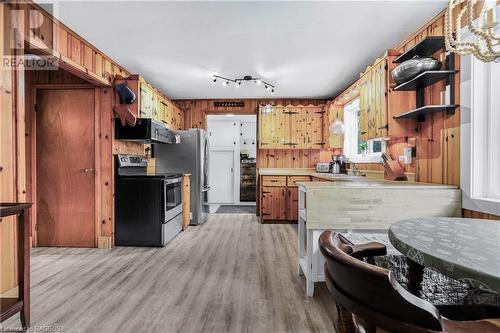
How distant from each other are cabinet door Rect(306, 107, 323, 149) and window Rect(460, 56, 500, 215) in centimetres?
338

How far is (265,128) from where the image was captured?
5.41m

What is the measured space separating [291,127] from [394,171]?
2.84 m

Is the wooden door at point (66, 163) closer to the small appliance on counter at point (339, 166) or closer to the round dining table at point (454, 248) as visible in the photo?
the round dining table at point (454, 248)

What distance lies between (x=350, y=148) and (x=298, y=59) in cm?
214

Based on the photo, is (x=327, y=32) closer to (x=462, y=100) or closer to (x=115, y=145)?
(x=462, y=100)

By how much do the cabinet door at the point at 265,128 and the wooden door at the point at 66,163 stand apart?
9.78ft

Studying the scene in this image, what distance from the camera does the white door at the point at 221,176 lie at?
743 centimetres

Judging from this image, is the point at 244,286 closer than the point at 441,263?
No

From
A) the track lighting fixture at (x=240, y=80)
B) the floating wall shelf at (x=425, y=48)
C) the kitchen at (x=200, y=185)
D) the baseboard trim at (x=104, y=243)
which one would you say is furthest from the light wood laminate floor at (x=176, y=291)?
the track lighting fixture at (x=240, y=80)

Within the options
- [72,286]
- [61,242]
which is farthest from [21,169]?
[61,242]

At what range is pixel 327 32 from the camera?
9.02 ft

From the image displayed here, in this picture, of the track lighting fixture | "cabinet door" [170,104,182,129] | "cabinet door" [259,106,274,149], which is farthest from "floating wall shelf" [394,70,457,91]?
"cabinet door" [170,104,182,129]

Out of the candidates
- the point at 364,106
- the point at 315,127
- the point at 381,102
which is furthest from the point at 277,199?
the point at 381,102

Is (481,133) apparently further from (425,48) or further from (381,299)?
(381,299)
